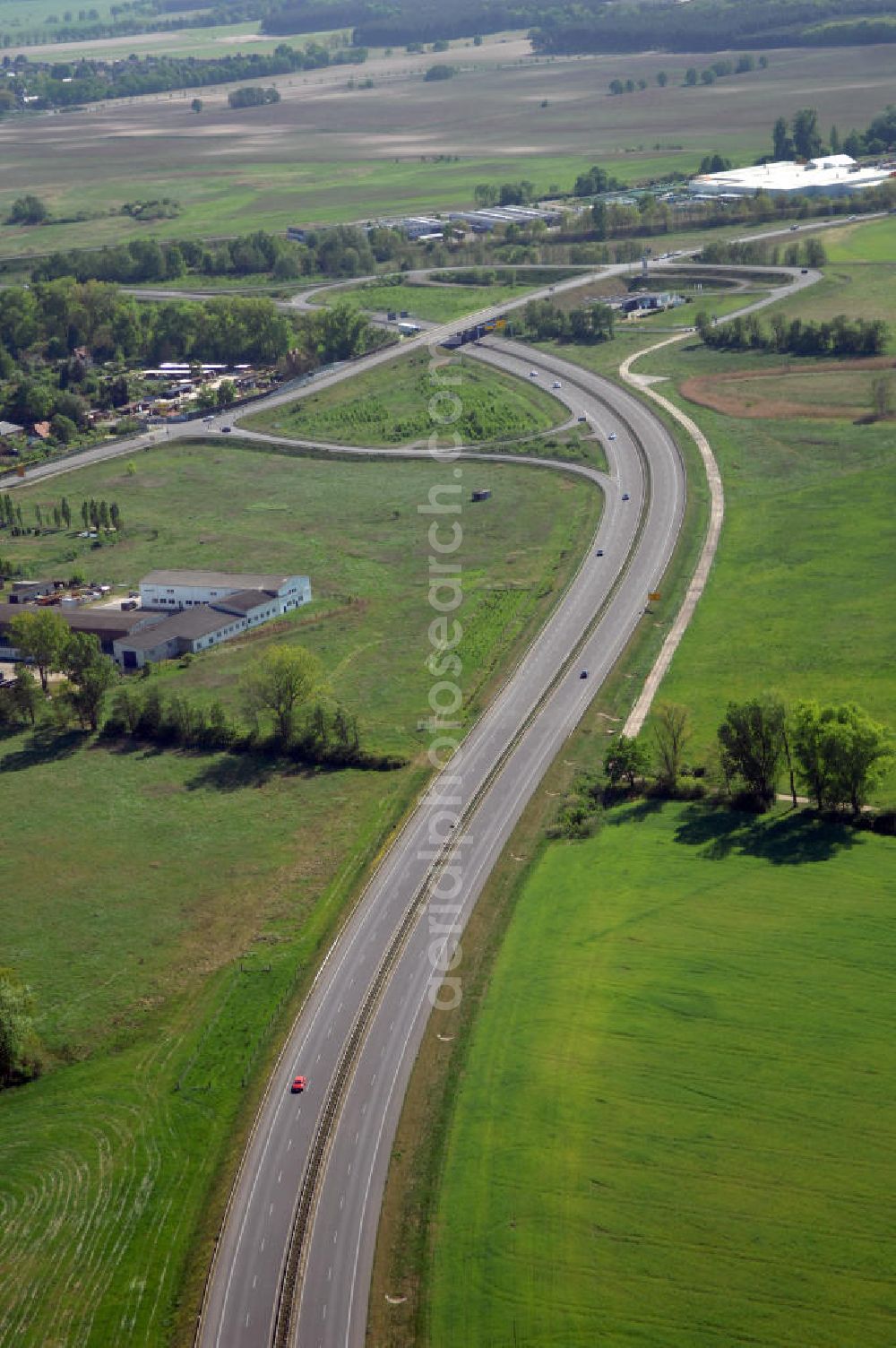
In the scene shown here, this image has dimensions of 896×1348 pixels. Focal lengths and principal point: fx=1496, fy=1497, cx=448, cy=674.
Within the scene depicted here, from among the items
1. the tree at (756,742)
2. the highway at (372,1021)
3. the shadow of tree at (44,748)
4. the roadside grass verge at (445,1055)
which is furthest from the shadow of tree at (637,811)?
the shadow of tree at (44,748)

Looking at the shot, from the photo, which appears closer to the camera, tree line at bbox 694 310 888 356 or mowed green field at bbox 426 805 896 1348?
mowed green field at bbox 426 805 896 1348

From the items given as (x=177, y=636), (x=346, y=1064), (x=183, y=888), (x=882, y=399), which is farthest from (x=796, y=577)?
(x=346, y=1064)

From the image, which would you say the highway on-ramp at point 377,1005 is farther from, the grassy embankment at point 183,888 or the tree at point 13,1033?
the tree at point 13,1033

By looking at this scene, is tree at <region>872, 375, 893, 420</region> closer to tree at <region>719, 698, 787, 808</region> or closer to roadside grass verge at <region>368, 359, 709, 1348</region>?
roadside grass verge at <region>368, 359, 709, 1348</region>

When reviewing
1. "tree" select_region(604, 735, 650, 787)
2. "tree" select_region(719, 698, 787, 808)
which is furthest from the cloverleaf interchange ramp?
"tree" select_region(719, 698, 787, 808)

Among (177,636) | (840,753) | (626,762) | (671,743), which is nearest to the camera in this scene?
(840,753)

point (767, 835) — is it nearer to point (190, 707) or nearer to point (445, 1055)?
point (445, 1055)
